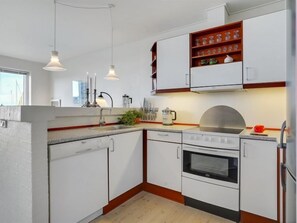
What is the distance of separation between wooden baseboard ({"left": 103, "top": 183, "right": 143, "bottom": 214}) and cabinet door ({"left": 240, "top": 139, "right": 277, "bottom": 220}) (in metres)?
1.29

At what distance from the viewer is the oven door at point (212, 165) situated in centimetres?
184

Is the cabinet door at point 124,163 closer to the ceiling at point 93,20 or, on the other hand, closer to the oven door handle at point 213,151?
the oven door handle at point 213,151

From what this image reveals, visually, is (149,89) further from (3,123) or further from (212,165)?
(3,123)

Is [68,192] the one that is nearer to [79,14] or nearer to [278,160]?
[278,160]

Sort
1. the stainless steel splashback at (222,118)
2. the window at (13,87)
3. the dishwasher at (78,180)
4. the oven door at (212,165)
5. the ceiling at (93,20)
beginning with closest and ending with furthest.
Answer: the dishwasher at (78,180) → the oven door at (212,165) → the ceiling at (93,20) → the stainless steel splashback at (222,118) → the window at (13,87)

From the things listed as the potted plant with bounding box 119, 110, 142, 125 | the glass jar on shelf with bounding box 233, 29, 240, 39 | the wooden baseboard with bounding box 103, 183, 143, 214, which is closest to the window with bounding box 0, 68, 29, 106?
the potted plant with bounding box 119, 110, 142, 125

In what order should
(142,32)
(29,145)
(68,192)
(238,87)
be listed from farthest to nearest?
(142,32) < (238,87) < (68,192) < (29,145)

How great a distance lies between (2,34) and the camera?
3273 mm

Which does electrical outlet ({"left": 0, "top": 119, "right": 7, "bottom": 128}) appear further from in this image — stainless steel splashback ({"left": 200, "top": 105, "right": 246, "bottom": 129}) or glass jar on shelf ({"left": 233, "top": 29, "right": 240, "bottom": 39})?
glass jar on shelf ({"left": 233, "top": 29, "right": 240, "bottom": 39})

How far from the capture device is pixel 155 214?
198cm

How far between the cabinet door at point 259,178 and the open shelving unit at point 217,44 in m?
1.12

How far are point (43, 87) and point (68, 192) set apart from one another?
15.9 ft

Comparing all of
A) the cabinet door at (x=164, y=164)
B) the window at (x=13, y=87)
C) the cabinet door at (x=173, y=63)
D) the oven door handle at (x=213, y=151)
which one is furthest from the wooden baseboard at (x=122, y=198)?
the window at (x=13, y=87)

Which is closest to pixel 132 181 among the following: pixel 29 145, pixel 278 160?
pixel 29 145
